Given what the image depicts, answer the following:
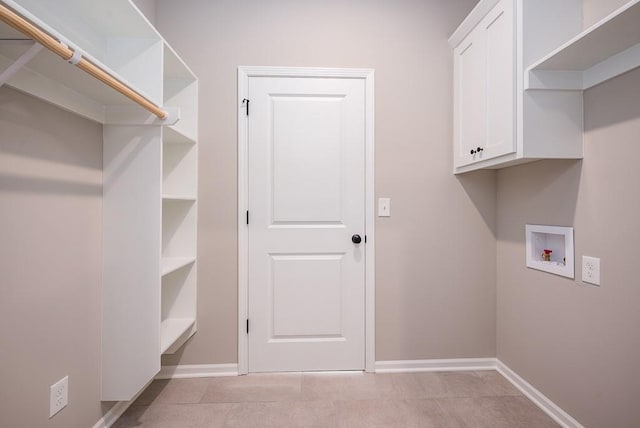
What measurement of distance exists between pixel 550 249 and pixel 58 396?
8.26 feet

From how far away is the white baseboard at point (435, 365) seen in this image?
7.38 feet

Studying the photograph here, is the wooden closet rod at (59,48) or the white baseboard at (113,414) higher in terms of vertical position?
the wooden closet rod at (59,48)

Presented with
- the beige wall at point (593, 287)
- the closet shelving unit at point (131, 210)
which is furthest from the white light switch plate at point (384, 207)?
the closet shelving unit at point (131, 210)

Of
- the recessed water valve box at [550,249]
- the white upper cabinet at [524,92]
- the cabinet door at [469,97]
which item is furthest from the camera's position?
the cabinet door at [469,97]

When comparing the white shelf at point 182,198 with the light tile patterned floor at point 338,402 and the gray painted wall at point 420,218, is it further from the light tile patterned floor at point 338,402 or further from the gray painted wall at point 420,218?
the light tile patterned floor at point 338,402

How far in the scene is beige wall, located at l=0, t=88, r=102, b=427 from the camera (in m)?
1.12

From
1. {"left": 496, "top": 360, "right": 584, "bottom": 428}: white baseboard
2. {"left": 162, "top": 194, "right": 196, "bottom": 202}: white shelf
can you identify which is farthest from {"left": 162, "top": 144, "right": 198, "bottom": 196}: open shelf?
{"left": 496, "top": 360, "right": 584, "bottom": 428}: white baseboard

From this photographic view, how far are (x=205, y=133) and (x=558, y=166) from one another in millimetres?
2106

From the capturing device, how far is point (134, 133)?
158cm

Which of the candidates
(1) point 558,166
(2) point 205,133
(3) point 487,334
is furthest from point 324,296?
(1) point 558,166

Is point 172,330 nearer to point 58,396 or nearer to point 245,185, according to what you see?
point 58,396

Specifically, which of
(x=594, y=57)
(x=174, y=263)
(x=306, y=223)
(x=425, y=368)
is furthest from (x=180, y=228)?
(x=594, y=57)

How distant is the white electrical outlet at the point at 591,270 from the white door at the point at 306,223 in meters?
1.20

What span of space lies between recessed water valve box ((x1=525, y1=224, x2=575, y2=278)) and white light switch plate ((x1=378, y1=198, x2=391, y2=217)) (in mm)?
840
